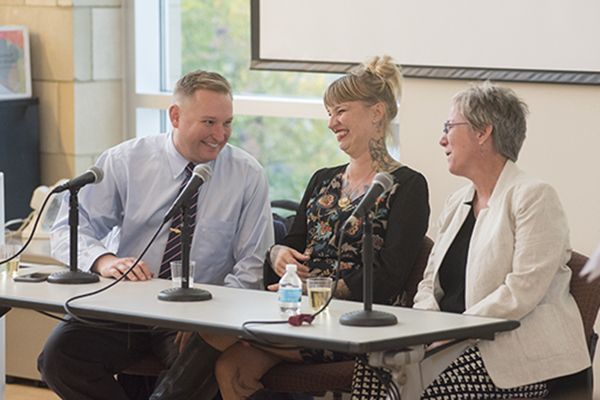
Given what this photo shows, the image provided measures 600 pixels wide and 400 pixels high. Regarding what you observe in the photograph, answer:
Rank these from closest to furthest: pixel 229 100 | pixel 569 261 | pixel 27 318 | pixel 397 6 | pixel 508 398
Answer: pixel 508 398 < pixel 569 261 < pixel 229 100 < pixel 397 6 < pixel 27 318

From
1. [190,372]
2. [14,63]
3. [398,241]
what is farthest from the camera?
[14,63]

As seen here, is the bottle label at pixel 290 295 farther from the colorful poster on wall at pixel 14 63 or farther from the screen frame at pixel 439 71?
the colorful poster on wall at pixel 14 63

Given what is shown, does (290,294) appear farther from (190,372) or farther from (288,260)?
(288,260)

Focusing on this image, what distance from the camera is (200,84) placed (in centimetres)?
303

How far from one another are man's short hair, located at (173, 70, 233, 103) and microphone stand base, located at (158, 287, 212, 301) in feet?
2.84

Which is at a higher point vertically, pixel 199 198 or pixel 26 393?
pixel 199 198

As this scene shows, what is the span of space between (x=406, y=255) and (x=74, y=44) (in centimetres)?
222

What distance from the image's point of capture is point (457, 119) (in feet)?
8.45

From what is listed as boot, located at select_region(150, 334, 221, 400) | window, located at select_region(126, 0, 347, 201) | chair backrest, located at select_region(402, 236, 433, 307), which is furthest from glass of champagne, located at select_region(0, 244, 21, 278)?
window, located at select_region(126, 0, 347, 201)

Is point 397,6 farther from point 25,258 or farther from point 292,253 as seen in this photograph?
point 25,258

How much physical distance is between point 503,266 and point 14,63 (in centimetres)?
276

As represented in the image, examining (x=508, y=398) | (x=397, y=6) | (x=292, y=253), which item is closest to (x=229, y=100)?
(x=292, y=253)

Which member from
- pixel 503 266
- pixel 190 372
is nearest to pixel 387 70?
pixel 503 266

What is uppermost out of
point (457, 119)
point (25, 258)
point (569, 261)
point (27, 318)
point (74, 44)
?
point (74, 44)
